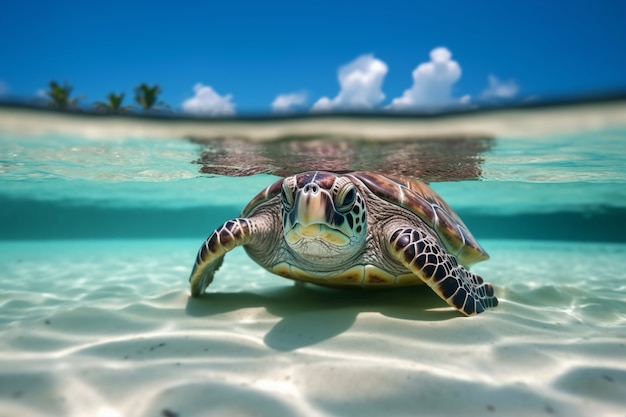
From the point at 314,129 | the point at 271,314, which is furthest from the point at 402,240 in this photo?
the point at 314,129

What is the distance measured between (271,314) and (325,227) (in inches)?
37.3

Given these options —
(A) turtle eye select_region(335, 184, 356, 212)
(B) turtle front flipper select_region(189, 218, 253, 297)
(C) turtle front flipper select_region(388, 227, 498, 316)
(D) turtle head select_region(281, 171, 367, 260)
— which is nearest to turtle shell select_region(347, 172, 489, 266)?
(C) turtle front flipper select_region(388, 227, 498, 316)

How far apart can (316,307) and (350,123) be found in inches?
156

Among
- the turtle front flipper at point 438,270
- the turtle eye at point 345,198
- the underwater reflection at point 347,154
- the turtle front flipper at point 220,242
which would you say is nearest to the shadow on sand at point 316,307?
the turtle front flipper at point 438,270

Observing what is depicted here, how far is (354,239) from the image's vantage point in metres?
3.03

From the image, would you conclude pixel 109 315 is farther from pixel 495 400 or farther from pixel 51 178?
pixel 51 178

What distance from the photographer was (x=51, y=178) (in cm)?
1270

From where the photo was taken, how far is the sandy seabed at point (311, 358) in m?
1.61

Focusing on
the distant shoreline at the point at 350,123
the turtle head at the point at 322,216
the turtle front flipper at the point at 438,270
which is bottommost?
the turtle front flipper at the point at 438,270

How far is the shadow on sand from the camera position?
2.49m

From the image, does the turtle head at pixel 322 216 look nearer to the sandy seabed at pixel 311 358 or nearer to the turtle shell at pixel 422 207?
the sandy seabed at pixel 311 358

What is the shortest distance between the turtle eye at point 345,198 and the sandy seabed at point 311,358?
0.89 meters

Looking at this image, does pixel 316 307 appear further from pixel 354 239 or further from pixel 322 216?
pixel 322 216

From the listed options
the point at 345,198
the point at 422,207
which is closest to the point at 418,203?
the point at 422,207
